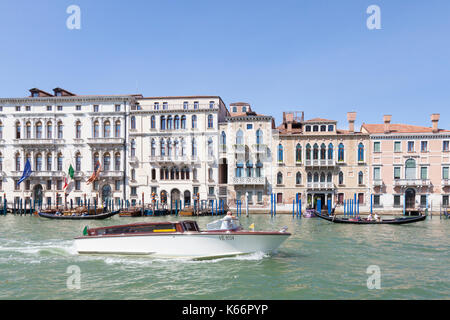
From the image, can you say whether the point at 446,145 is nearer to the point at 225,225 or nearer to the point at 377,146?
the point at 377,146

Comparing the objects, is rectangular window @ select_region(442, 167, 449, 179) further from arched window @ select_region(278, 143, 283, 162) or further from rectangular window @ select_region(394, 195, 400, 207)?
arched window @ select_region(278, 143, 283, 162)

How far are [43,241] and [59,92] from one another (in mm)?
24827

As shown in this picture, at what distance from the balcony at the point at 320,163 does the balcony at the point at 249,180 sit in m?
4.37

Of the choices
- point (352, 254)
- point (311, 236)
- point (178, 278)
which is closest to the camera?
point (178, 278)

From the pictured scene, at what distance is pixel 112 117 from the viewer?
33.9 metres

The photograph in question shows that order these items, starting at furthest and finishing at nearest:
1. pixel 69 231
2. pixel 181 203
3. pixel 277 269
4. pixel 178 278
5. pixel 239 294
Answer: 1. pixel 181 203
2. pixel 69 231
3. pixel 277 269
4. pixel 178 278
5. pixel 239 294

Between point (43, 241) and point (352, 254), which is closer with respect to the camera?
point (352, 254)

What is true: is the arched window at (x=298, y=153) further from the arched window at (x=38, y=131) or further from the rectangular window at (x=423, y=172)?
the arched window at (x=38, y=131)

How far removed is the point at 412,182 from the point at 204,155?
19.1 m

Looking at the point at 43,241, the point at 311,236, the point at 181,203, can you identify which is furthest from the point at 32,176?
the point at 311,236

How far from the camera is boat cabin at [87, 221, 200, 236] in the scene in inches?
448

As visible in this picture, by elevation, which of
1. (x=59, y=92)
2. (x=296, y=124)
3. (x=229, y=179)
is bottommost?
(x=229, y=179)

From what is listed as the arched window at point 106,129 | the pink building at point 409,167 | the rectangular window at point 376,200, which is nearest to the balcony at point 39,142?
the arched window at point 106,129
